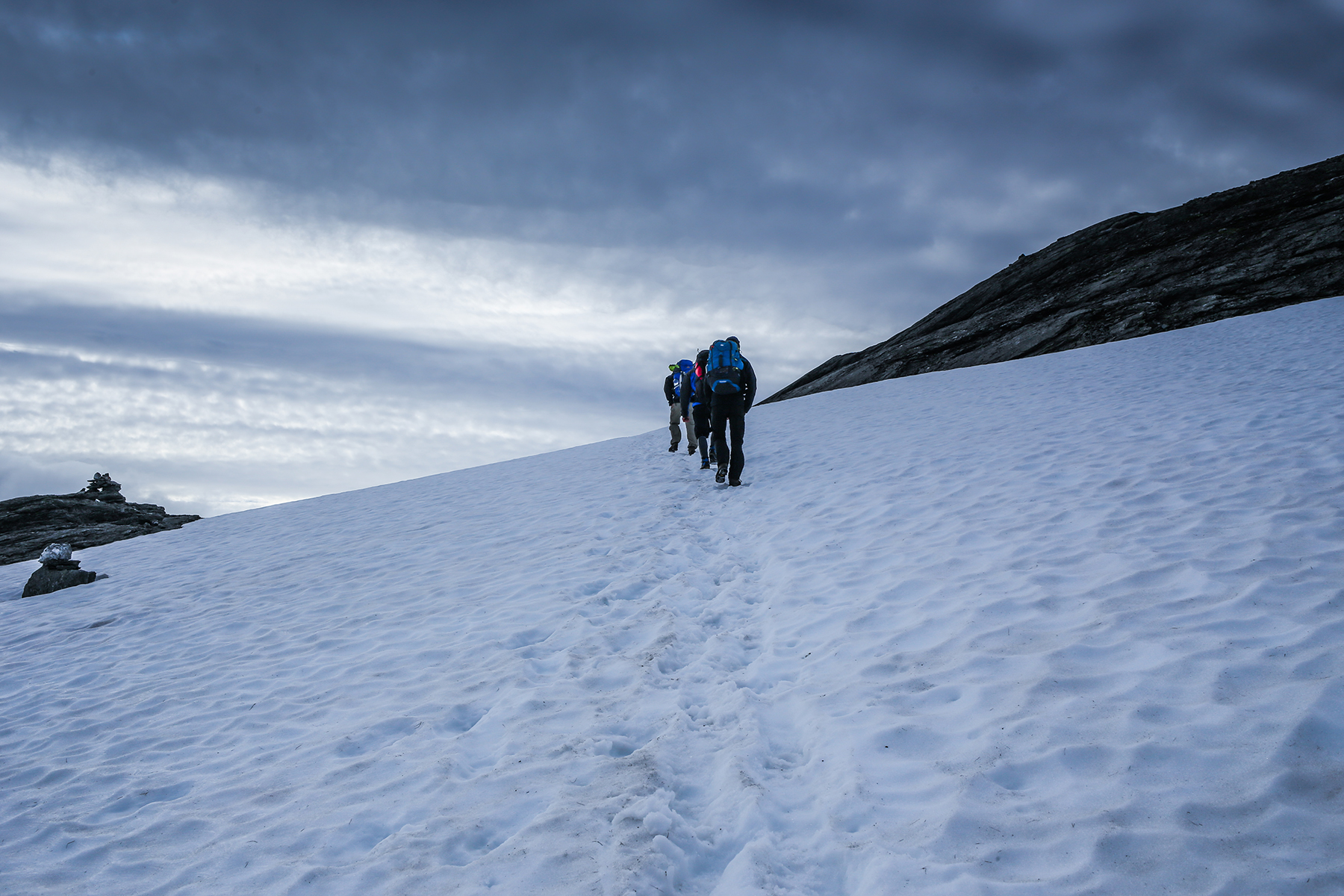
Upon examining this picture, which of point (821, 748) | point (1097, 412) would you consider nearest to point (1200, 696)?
point (821, 748)

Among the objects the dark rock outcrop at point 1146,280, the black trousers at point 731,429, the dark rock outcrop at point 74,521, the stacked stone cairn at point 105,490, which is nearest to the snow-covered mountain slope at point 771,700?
the black trousers at point 731,429

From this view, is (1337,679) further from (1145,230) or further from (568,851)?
(1145,230)

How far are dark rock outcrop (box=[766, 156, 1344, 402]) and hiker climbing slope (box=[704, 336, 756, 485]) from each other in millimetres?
16693

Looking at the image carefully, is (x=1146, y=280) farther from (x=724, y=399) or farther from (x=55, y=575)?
(x=55, y=575)

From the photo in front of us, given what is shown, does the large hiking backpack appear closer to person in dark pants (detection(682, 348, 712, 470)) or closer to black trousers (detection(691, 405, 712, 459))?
person in dark pants (detection(682, 348, 712, 470))

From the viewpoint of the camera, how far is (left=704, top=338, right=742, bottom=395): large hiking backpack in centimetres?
1155

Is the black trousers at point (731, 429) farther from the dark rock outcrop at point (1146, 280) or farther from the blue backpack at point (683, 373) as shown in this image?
the dark rock outcrop at point (1146, 280)

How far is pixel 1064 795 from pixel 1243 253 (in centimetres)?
2871

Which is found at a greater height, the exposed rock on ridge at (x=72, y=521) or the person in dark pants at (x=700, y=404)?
the person in dark pants at (x=700, y=404)

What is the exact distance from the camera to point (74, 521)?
25.6m

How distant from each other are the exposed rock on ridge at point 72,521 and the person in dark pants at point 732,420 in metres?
21.3

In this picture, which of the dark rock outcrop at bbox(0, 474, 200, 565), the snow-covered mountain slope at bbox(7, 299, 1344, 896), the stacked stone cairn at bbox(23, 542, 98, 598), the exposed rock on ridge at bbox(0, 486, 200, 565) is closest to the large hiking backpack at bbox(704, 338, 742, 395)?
the snow-covered mountain slope at bbox(7, 299, 1344, 896)

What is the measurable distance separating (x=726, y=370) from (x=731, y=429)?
1.10 metres

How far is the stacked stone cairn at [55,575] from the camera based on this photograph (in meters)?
11.3
